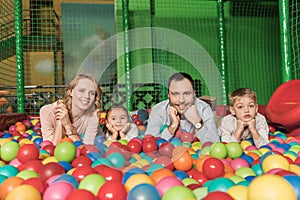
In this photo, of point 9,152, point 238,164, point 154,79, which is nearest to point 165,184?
point 238,164

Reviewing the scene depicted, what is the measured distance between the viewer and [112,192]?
3.58 feet

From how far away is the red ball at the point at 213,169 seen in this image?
1420 millimetres

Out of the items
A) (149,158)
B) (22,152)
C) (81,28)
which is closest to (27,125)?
(22,152)

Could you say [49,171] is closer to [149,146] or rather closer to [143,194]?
[143,194]

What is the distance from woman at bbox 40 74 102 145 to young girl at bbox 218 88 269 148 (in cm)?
97

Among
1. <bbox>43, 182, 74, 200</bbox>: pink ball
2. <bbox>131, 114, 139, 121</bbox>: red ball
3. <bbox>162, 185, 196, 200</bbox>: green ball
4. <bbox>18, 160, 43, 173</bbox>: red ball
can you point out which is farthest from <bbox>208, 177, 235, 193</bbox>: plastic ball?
<bbox>131, 114, 139, 121</bbox>: red ball

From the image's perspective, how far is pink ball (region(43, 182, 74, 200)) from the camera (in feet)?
3.67

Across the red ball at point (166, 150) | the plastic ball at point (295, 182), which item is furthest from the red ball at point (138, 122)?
the plastic ball at point (295, 182)

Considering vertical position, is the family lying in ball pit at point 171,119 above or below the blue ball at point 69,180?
above

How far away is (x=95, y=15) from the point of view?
563 cm

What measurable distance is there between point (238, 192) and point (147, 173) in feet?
1.59

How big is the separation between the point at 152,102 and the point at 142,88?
24 cm

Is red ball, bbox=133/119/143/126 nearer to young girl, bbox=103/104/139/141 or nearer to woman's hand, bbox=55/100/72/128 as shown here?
young girl, bbox=103/104/139/141

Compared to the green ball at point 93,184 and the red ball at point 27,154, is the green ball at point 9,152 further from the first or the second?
the green ball at point 93,184
